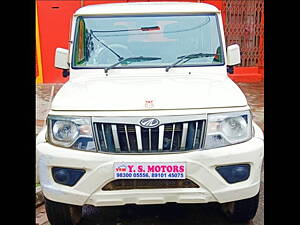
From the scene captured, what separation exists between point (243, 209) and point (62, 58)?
2447 mm

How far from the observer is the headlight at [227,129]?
296cm

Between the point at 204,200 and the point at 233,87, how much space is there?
1.05 m

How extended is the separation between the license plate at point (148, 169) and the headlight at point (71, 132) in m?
0.26

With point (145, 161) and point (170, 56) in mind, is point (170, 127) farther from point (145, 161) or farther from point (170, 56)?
point (170, 56)

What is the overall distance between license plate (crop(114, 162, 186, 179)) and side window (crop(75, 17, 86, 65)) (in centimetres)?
161

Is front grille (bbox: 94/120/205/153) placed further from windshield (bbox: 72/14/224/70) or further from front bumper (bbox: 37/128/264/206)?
windshield (bbox: 72/14/224/70)

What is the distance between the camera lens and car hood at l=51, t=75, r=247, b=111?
3014 mm

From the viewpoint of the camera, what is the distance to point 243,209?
336 cm

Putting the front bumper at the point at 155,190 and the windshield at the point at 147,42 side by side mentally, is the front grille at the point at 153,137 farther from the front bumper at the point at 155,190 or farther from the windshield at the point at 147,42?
the windshield at the point at 147,42

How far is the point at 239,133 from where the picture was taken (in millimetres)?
3043

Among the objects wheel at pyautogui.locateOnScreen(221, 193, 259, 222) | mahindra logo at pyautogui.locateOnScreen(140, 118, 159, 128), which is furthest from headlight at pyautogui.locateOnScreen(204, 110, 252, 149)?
wheel at pyautogui.locateOnScreen(221, 193, 259, 222)

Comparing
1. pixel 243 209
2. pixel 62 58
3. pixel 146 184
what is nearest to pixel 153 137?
pixel 146 184

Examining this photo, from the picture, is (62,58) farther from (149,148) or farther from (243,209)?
(243,209)
